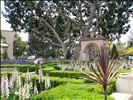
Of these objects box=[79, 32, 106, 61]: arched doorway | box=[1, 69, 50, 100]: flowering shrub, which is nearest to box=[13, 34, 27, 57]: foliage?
box=[79, 32, 106, 61]: arched doorway

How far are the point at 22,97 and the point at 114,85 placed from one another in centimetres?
392

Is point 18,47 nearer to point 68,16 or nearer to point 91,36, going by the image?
point 68,16

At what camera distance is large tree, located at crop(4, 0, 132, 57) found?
30.3m

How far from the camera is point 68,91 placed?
5.46 m

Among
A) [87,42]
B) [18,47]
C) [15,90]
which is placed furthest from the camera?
[18,47]

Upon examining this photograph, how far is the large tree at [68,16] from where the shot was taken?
30328 millimetres

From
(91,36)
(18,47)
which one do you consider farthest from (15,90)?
(18,47)

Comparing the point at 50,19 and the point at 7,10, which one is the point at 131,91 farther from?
the point at 7,10

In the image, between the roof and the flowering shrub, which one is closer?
the flowering shrub

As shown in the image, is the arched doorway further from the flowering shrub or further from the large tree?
the flowering shrub

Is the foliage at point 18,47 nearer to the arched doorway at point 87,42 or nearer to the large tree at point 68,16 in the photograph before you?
the large tree at point 68,16

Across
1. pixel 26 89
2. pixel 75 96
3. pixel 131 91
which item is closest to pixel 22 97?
pixel 26 89

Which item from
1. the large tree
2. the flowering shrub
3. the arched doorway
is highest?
the large tree

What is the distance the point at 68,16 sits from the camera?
31578 millimetres
